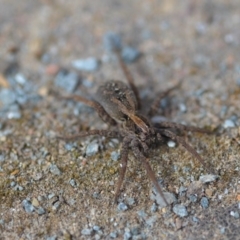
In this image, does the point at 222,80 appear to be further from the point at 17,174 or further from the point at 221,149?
the point at 17,174

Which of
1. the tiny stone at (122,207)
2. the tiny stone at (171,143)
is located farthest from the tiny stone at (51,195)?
the tiny stone at (171,143)

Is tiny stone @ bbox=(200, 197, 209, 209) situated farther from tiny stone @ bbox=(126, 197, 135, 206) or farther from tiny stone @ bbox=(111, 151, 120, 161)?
tiny stone @ bbox=(111, 151, 120, 161)

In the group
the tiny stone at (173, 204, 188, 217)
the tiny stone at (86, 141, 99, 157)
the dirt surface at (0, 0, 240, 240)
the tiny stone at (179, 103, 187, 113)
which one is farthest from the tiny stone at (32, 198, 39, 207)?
the tiny stone at (179, 103, 187, 113)

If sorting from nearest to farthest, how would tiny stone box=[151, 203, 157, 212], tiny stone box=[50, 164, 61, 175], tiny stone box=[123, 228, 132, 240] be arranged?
tiny stone box=[123, 228, 132, 240], tiny stone box=[151, 203, 157, 212], tiny stone box=[50, 164, 61, 175]

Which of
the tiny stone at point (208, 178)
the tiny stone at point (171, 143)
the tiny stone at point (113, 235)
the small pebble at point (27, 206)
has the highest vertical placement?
the small pebble at point (27, 206)

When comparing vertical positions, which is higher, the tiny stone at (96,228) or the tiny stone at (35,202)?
the tiny stone at (35,202)

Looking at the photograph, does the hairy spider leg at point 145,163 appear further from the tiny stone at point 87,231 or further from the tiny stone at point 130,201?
the tiny stone at point 87,231

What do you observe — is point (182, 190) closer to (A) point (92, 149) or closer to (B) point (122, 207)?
(B) point (122, 207)
